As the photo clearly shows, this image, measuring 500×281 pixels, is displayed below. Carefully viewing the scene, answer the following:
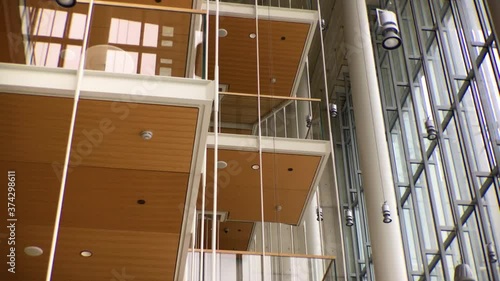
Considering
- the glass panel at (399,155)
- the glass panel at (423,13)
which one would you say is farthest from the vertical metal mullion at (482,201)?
the glass panel at (399,155)

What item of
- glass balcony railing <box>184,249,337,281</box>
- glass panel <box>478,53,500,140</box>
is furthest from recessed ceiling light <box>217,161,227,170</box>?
glass panel <box>478,53,500,140</box>

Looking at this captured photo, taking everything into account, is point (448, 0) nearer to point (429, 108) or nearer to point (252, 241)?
point (429, 108)

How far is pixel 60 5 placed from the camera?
5621 millimetres

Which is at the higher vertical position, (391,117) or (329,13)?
(329,13)

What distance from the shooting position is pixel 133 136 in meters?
6.08

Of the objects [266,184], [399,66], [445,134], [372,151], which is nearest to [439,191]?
[445,134]

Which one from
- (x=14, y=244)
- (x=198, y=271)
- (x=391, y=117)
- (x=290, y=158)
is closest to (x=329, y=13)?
(x=391, y=117)

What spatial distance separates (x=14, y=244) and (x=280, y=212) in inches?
177

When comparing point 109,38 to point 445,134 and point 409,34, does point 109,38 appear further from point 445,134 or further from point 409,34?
point 409,34

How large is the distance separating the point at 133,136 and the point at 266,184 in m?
4.27

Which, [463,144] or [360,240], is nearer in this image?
[463,144]

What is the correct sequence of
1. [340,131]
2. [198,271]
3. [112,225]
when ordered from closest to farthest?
[112,225]
[198,271]
[340,131]

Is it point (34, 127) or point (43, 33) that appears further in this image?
point (34, 127)

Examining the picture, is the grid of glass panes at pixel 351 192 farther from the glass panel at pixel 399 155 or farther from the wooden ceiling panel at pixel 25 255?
the wooden ceiling panel at pixel 25 255
